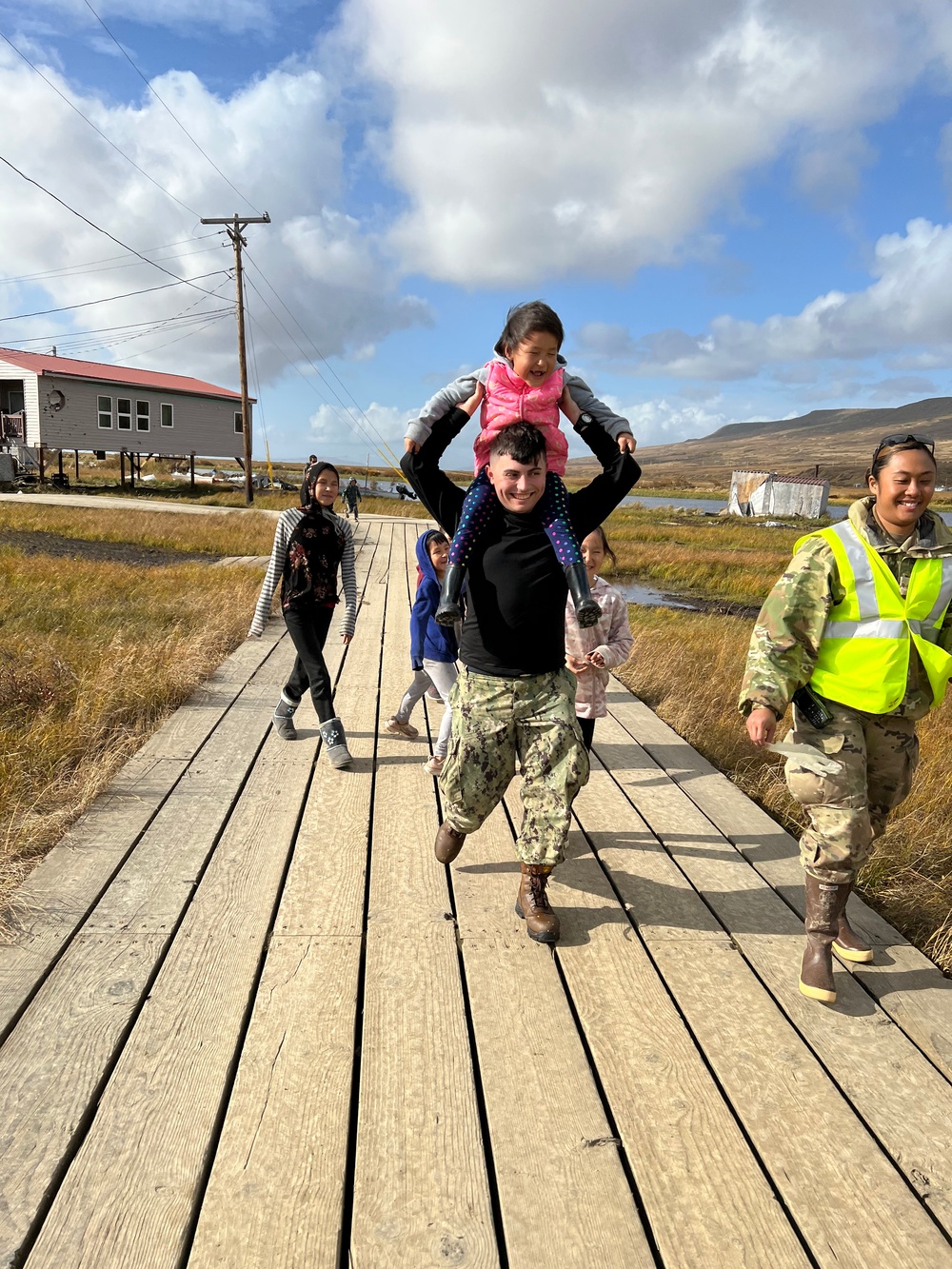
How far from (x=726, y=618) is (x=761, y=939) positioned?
12.5 m

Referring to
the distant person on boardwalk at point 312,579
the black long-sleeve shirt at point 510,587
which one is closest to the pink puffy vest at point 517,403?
the black long-sleeve shirt at point 510,587

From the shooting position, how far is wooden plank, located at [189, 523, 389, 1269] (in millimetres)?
1786

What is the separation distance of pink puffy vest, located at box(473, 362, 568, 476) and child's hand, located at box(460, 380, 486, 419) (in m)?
0.03

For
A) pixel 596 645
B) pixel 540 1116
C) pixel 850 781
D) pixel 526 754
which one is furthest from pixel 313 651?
pixel 540 1116

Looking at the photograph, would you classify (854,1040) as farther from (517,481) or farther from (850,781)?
(517,481)

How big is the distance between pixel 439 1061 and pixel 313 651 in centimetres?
294

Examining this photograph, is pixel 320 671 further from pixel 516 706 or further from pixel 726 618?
pixel 726 618

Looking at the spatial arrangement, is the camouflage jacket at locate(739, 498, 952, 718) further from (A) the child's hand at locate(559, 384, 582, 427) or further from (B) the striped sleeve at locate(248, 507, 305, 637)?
(B) the striped sleeve at locate(248, 507, 305, 637)

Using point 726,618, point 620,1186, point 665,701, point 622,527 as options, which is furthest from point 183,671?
point 622,527

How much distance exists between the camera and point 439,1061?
2342 mm

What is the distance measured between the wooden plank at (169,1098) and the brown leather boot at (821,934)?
5.92ft

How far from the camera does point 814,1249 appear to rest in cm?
181

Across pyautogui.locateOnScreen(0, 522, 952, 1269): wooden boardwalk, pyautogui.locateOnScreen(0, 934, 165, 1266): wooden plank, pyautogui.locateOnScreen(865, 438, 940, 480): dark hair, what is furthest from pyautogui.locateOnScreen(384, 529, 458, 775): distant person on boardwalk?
pyautogui.locateOnScreen(865, 438, 940, 480): dark hair

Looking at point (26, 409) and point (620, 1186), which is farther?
point (26, 409)
